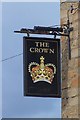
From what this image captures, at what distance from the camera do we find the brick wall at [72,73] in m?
15.7

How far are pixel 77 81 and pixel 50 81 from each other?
0.92 metres

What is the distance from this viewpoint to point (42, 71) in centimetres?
1503

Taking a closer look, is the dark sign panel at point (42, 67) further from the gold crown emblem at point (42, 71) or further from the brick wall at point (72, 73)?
the brick wall at point (72, 73)

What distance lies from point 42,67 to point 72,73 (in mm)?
1100

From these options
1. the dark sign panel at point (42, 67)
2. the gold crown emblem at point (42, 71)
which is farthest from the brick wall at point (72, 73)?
the gold crown emblem at point (42, 71)

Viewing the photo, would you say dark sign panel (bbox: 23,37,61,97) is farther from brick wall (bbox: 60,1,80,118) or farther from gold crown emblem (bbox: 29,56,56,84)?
brick wall (bbox: 60,1,80,118)

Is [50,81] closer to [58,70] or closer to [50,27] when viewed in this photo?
[58,70]

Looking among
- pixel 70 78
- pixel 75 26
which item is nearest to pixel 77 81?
pixel 70 78

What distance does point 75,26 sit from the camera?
15.9 m

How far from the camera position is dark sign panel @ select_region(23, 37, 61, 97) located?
14.9 meters

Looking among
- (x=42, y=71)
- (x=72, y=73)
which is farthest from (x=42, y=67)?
(x=72, y=73)

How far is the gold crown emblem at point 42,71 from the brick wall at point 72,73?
88cm

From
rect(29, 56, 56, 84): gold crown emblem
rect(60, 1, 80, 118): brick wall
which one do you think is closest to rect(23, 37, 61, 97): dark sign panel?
rect(29, 56, 56, 84): gold crown emblem

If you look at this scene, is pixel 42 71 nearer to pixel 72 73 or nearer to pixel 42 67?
pixel 42 67
